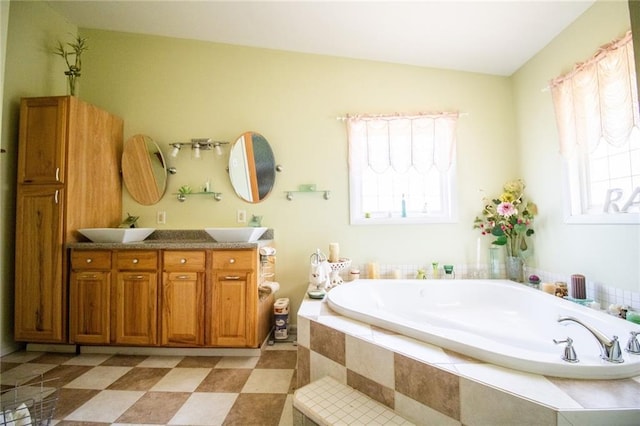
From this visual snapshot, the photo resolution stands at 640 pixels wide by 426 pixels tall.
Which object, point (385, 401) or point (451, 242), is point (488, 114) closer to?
point (451, 242)

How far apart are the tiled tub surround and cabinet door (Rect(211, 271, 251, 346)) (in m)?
0.88

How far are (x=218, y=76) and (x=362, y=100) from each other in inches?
57.9

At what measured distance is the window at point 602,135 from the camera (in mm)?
1583

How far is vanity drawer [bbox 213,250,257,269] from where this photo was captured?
2.16 meters

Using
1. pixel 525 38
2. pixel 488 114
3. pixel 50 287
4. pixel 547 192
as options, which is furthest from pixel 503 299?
pixel 50 287

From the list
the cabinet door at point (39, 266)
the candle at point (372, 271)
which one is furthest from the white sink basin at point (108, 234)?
the candle at point (372, 271)

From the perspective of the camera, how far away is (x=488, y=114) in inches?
103

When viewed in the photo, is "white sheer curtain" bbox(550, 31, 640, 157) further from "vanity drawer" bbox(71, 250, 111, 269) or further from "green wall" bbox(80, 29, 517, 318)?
"vanity drawer" bbox(71, 250, 111, 269)

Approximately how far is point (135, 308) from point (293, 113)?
2.19 metres

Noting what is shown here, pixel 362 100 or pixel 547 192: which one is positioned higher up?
pixel 362 100

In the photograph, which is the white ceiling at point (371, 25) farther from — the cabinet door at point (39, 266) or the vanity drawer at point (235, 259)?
the vanity drawer at point (235, 259)

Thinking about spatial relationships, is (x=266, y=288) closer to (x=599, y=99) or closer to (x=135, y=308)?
(x=135, y=308)

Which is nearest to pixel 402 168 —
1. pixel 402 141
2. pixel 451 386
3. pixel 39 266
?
pixel 402 141

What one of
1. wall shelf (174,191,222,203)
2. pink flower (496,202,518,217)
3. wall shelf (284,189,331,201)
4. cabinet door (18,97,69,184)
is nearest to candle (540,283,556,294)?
pink flower (496,202,518,217)
